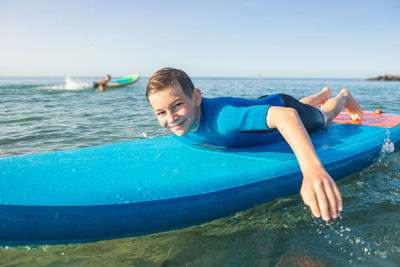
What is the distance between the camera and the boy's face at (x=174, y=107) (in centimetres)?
167

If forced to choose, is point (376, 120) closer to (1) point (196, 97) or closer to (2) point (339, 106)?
(2) point (339, 106)

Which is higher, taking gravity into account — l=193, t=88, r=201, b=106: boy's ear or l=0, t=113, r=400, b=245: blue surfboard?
l=193, t=88, r=201, b=106: boy's ear

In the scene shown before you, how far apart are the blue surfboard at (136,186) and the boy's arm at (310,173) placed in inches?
18.7

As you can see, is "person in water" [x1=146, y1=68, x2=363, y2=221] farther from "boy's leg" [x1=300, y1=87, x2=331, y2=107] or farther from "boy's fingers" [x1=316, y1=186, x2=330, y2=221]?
"boy's leg" [x1=300, y1=87, x2=331, y2=107]

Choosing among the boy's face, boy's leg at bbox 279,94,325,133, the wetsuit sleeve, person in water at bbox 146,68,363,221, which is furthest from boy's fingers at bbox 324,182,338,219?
boy's leg at bbox 279,94,325,133

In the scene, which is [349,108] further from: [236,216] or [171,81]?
[171,81]

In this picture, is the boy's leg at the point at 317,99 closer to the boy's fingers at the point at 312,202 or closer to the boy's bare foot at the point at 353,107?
the boy's bare foot at the point at 353,107

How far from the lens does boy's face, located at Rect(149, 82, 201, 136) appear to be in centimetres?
167

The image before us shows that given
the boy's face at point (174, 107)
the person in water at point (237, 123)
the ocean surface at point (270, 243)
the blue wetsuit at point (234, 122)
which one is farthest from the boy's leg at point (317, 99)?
the boy's face at point (174, 107)

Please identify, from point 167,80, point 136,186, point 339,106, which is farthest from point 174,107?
point 339,106

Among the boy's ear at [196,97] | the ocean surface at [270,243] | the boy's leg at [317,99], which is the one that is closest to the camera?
the ocean surface at [270,243]

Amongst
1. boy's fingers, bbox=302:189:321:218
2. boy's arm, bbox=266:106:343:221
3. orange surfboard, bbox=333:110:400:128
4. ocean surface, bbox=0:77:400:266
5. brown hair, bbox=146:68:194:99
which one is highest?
brown hair, bbox=146:68:194:99

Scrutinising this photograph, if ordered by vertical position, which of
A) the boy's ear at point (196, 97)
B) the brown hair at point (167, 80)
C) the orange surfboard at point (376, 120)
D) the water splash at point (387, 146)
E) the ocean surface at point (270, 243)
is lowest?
the ocean surface at point (270, 243)

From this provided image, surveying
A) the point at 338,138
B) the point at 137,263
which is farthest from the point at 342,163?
the point at 137,263
